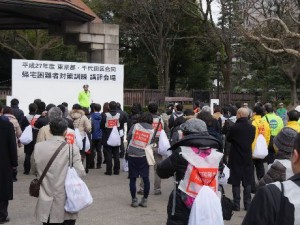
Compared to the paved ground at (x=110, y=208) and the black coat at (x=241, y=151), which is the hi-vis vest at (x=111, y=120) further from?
the black coat at (x=241, y=151)

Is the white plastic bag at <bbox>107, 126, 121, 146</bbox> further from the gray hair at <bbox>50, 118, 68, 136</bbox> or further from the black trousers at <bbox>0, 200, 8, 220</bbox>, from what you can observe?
the gray hair at <bbox>50, 118, 68, 136</bbox>

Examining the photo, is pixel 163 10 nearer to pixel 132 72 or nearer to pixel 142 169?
pixel 132 72

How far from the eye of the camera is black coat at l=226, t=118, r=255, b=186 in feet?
26.7

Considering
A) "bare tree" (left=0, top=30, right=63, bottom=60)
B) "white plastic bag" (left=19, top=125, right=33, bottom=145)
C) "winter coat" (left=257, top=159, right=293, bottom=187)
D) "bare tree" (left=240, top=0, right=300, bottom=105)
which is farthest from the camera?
"bare tree" (left=0, top=30, right=63, bottom=60)

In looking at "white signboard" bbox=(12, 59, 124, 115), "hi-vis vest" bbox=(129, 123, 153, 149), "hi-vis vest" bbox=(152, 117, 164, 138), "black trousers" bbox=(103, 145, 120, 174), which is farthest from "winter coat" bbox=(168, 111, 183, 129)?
"white signboard" bbox=(12, 59, 124, 115)

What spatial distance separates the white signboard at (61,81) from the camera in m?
17.7

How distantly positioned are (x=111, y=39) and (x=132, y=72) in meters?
21.9

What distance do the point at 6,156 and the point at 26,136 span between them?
3696 millimetres

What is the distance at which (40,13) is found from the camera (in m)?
18.2

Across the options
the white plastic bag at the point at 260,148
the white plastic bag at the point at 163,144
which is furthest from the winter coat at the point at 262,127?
the white plastic bag at the point at 163,144

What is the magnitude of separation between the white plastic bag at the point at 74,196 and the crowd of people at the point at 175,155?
65 millimetres

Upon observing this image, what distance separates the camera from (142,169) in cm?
840

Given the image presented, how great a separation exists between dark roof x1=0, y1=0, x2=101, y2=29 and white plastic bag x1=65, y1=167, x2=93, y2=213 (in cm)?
1135

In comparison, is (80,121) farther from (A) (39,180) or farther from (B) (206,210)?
(B) (206,210)
